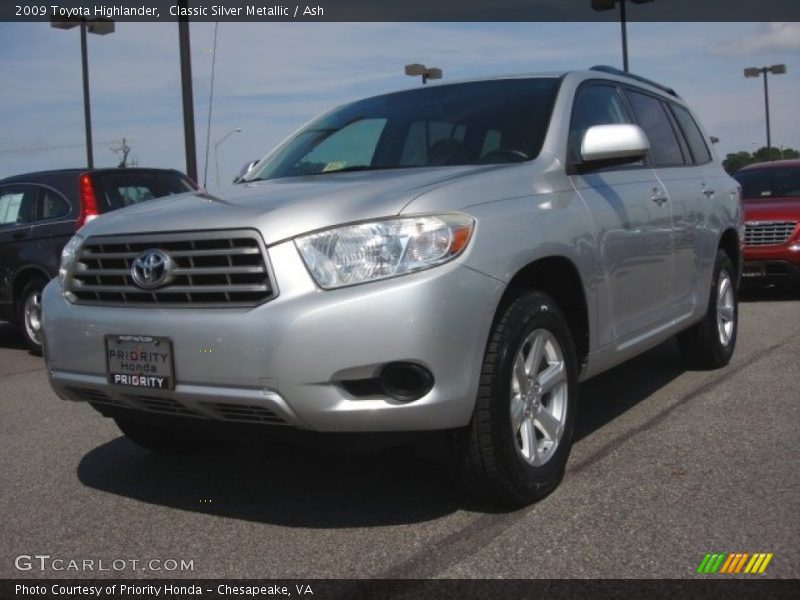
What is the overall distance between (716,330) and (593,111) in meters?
2.06

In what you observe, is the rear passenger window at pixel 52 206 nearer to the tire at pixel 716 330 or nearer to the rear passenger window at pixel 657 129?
the rear passenger window at pixel 657 129

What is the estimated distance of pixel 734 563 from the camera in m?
2.89

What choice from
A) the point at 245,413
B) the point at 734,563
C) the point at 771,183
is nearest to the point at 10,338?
the point at 245,413

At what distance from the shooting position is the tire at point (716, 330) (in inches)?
226

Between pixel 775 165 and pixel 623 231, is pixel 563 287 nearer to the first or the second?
pixel 623 231

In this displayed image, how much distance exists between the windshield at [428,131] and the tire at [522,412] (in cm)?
82

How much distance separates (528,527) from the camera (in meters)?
3.25

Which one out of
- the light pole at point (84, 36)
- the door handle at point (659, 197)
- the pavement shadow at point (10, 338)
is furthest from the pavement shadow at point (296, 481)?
the light pole at point (84, 36)

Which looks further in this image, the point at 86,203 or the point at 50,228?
the point at 50,228

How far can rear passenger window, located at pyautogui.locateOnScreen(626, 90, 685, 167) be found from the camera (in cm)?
509

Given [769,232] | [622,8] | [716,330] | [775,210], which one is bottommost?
[716,330]
